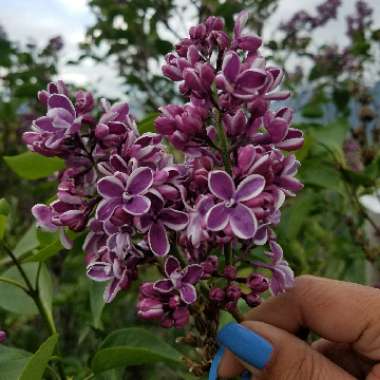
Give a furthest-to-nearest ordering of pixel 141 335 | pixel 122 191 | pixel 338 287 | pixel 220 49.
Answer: pixel 141 335 → pixel 338 287 → pixel 220 49 → pixel 122 191

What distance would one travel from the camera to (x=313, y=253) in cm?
334

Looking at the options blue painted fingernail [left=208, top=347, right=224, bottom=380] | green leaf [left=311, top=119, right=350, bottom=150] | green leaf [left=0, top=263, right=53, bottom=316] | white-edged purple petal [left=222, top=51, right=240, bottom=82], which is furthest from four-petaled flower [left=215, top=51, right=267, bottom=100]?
green leaf [left=311, top=119, right=350, bottom=150]

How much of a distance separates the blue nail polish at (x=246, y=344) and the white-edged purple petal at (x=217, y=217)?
21 cm

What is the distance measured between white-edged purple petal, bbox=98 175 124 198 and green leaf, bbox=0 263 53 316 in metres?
0.64

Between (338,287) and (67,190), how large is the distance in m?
0.54

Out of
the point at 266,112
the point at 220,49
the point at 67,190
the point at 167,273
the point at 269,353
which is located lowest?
the point at 269,353

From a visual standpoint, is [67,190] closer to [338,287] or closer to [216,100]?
[216,100]

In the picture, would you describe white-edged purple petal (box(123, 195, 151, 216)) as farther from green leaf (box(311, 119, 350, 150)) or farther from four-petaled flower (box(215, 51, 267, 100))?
green leaf (box(311, 119, 350, 150))

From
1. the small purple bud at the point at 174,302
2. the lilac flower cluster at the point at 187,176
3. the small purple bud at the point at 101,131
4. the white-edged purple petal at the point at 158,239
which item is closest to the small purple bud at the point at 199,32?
the lilac flower cluster at the point at 187,176

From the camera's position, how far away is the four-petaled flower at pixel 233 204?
0.86 metres

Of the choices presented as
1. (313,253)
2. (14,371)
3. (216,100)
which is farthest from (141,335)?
(313,253)

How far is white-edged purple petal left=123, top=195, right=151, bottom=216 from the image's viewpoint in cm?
86

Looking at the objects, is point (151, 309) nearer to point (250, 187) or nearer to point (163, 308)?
point (163, 308)

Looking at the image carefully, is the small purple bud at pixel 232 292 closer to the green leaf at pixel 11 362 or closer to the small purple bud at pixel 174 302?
the small purple bud at pixel 174 302
